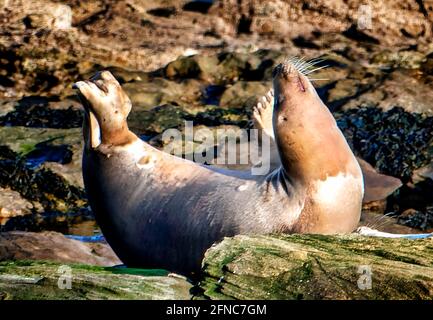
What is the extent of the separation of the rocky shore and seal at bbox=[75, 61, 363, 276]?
119 inches

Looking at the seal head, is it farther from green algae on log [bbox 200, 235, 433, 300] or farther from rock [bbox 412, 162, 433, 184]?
rock [bbox 412, 162, 433, 184]

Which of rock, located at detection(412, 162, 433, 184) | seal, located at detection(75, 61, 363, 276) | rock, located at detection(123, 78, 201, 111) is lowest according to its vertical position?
rock, located at detection(123, 78, 201, 111)

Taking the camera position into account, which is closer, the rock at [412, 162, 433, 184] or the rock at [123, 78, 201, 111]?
the rock at [412, 162, 433, 184]

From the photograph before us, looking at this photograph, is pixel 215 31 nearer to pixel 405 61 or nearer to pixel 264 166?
pixel 405 61

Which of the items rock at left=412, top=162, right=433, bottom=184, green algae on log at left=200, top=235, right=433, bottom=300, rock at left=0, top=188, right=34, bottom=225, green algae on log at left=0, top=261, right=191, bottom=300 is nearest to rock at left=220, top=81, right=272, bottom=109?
rock at left=412, top=162, right=433, bottom=184

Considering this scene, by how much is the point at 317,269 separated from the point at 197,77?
37.8ft

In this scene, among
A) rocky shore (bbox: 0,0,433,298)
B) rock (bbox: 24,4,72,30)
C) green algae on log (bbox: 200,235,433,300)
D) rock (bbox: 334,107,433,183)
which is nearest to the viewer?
green algae on log (bbox: 200,235,433,300)

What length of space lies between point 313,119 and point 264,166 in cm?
59

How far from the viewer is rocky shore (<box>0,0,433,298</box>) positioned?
11.6 meters

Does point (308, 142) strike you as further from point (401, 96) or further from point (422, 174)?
point (401, 96)

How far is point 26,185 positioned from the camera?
11.7m

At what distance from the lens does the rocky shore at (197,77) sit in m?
11.6

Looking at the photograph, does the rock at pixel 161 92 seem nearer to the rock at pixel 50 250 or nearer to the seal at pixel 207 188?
the rock at pixel 50 250
